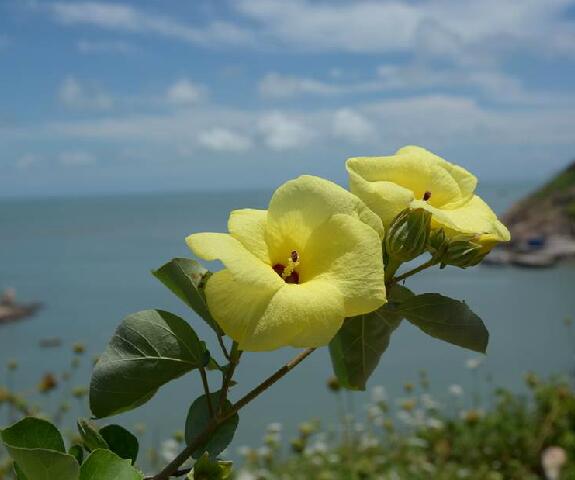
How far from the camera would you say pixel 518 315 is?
297 inches

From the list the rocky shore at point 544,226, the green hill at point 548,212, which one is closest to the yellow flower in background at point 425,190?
the rocky shore at point 544,226

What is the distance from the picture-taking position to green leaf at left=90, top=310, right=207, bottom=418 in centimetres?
44

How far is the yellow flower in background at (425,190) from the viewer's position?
456mm

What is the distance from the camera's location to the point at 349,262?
15.8 inches

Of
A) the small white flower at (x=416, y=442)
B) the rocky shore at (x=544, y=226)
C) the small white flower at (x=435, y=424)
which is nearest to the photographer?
the small white flower at (x=416, y=442)

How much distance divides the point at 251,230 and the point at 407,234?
96 millimetres

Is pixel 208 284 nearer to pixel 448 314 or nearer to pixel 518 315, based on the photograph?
pixel 448 314

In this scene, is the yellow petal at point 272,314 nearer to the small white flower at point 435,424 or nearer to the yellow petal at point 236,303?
the yellow petal at point 236,303

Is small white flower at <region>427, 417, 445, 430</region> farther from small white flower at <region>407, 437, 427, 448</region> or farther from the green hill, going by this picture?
the green hill

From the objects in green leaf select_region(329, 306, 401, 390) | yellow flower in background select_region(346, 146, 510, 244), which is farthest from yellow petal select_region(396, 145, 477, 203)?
green leaf select_region(329, 306, 401, 390)

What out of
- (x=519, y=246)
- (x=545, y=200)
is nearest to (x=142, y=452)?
(x=519, y=246)

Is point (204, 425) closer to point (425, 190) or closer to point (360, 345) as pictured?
point (360, 345)

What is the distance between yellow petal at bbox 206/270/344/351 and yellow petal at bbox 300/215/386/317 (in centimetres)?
1

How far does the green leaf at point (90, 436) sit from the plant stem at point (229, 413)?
0.05 metres
